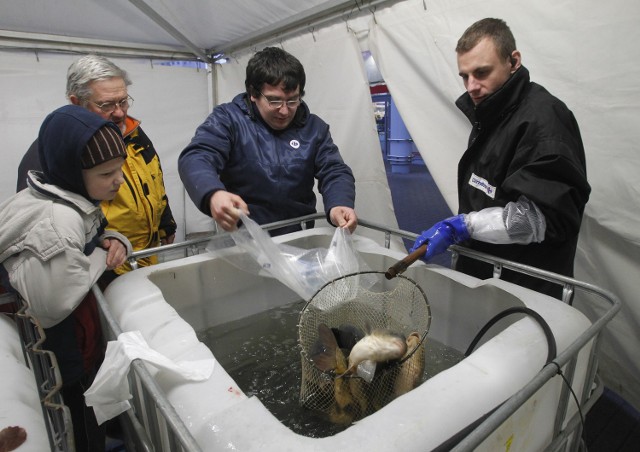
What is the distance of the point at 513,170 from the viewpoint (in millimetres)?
997

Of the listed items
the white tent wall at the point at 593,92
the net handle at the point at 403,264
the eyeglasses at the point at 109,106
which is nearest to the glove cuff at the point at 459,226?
the net handle at the point at 403,264

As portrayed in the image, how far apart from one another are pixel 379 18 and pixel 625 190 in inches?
51.3

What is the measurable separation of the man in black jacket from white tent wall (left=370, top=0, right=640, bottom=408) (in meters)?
0.38

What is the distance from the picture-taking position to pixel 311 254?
113 centimetres

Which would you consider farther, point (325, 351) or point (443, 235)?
point (443, 235)

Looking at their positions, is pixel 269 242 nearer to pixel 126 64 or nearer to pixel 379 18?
pixel 379 18

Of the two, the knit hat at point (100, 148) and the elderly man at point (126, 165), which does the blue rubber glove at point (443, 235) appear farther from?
the elderly man at point (126, 165)

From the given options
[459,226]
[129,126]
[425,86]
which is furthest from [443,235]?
[129,126]

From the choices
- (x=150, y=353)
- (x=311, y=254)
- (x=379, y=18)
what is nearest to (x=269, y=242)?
(x=311, y=254)

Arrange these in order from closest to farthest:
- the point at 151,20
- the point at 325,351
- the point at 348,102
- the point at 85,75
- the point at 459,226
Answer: the point at 325,351, the point at 459,226, the point at 85,75, the point at 348,102, the point at 151,20

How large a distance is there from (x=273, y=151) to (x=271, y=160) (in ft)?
0.11

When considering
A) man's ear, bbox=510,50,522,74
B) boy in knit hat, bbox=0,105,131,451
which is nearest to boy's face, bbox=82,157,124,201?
boy in knit hat, bbox=0,105,131,451

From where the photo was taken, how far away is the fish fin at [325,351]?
74 centimetres

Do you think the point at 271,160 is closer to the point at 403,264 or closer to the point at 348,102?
the point at 403,264
